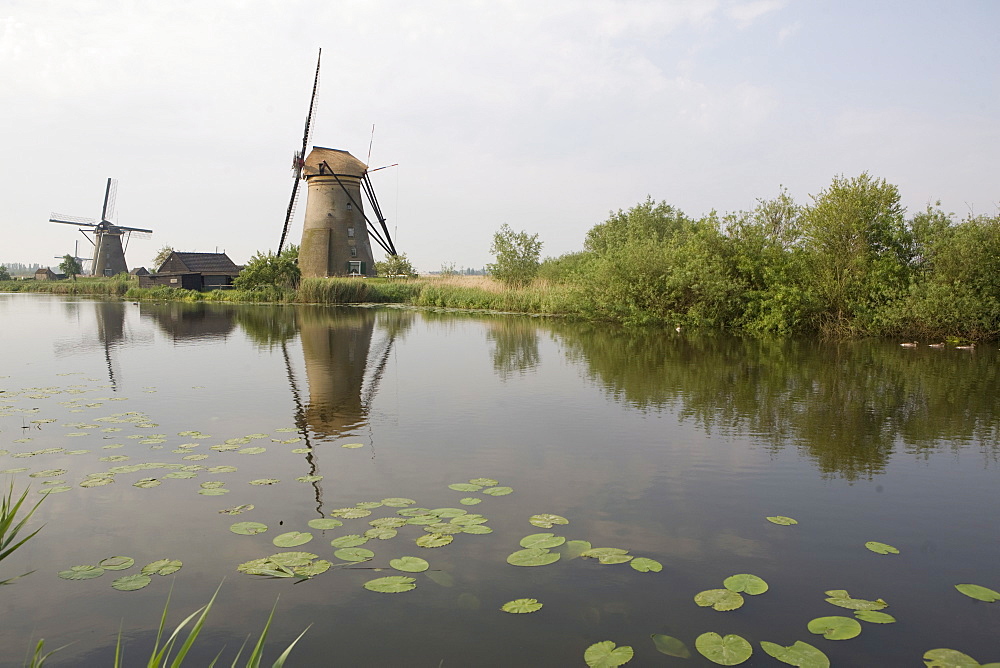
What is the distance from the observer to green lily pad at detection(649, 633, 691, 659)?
127 inches

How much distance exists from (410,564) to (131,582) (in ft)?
5.43

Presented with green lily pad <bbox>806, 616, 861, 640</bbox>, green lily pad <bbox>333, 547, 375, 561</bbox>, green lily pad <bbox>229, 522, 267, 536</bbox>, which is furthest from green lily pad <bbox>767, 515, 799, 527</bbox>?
green lily pad <bbox>229, 522, 267, 536</bbox>

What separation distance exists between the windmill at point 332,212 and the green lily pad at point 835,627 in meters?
42.0

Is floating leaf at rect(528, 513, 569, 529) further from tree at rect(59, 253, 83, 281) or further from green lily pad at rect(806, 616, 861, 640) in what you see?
tree at rect(59, 253, 83, 281)

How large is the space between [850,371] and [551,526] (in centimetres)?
1014

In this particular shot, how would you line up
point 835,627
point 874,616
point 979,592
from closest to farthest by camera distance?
point 835,627 < point 874,616 < point 979,592

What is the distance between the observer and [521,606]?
3639 millimetres

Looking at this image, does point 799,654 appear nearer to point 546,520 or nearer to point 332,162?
point 546,520

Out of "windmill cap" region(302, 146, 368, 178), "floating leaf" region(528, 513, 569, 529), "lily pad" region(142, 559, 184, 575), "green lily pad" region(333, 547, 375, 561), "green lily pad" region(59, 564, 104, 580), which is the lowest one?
"green lily pad" region(59, 564, 104, 580)

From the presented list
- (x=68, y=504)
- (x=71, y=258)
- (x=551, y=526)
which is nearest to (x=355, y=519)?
(x=551, y=526)

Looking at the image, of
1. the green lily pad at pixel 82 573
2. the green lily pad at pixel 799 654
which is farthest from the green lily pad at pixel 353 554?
the green lily pad at pixel 799 654

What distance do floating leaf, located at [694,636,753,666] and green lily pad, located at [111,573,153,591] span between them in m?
3.18

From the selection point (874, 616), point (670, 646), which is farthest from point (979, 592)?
point (670, 646)

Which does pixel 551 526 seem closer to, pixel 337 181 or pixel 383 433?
pixel 383 433
